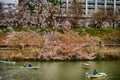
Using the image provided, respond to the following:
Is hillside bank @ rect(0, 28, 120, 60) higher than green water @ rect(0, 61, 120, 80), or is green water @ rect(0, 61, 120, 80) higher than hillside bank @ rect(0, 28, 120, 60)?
hillside bank @ rect(0, 28, 120, 60)

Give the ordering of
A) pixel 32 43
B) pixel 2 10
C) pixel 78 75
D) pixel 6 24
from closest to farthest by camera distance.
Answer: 1. pixel 78 75
2. pixel 32 43
3. pixel 6 24
4. pixel 2 10

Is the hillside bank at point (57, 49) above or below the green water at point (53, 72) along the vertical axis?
above

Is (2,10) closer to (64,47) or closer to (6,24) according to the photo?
(6,24)

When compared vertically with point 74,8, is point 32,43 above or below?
below

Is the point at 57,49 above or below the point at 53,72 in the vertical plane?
above

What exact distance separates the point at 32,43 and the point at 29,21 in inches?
481

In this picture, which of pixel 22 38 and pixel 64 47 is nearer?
pixel 64 47

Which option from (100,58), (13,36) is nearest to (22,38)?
(13,36)

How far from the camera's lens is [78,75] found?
24.8 metres

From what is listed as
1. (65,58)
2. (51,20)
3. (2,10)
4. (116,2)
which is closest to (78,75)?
(65,58)

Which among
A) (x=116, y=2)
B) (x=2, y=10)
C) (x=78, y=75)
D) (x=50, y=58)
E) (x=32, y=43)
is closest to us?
(x=78, y=75)

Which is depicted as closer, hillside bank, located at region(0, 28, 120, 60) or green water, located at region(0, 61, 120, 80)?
green water, located at region(0, 61, 120, 80)

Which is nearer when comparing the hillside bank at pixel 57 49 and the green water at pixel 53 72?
the green water at pixel 53 72

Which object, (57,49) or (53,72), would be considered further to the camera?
(57,49)
